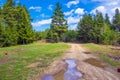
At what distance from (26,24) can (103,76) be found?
153ft

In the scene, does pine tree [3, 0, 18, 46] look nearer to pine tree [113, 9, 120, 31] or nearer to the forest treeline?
the forest treeline

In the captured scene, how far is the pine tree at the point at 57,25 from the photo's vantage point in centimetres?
7081

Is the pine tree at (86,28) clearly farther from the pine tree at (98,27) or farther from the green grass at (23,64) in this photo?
the green grass at (23,64)

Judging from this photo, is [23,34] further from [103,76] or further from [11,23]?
[103,76]

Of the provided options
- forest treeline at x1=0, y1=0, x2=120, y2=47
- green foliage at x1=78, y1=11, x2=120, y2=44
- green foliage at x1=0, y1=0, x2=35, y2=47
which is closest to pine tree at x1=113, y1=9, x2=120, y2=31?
forest treeline at x1=0, y1=0, x2=120, y2=47

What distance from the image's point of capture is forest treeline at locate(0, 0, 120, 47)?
55000 mm

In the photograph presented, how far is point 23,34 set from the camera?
Result: 189 ft

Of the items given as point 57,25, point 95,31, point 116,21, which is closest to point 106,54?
point 57,25

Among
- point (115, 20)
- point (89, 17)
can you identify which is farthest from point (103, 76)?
point (115, 20)

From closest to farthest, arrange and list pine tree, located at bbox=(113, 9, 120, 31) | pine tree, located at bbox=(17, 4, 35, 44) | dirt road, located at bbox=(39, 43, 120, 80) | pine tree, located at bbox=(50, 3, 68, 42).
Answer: dirt road, located at bbox=(39, 43, 120, 80), pine tree, located at bbox=(17, 4, 35, 44), pine tree, located at bbox=(50, 3, 68, 42), pine tree, located at bbox=(113, 9, 120, 31)

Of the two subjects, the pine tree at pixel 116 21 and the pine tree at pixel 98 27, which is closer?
the pine tree at pixel 98 27

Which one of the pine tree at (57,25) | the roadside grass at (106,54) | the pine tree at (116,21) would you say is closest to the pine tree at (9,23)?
the pine tree at (57,25)

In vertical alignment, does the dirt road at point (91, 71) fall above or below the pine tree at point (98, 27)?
below

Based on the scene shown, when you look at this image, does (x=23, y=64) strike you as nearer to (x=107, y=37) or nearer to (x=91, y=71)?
(x=91, y=71)
